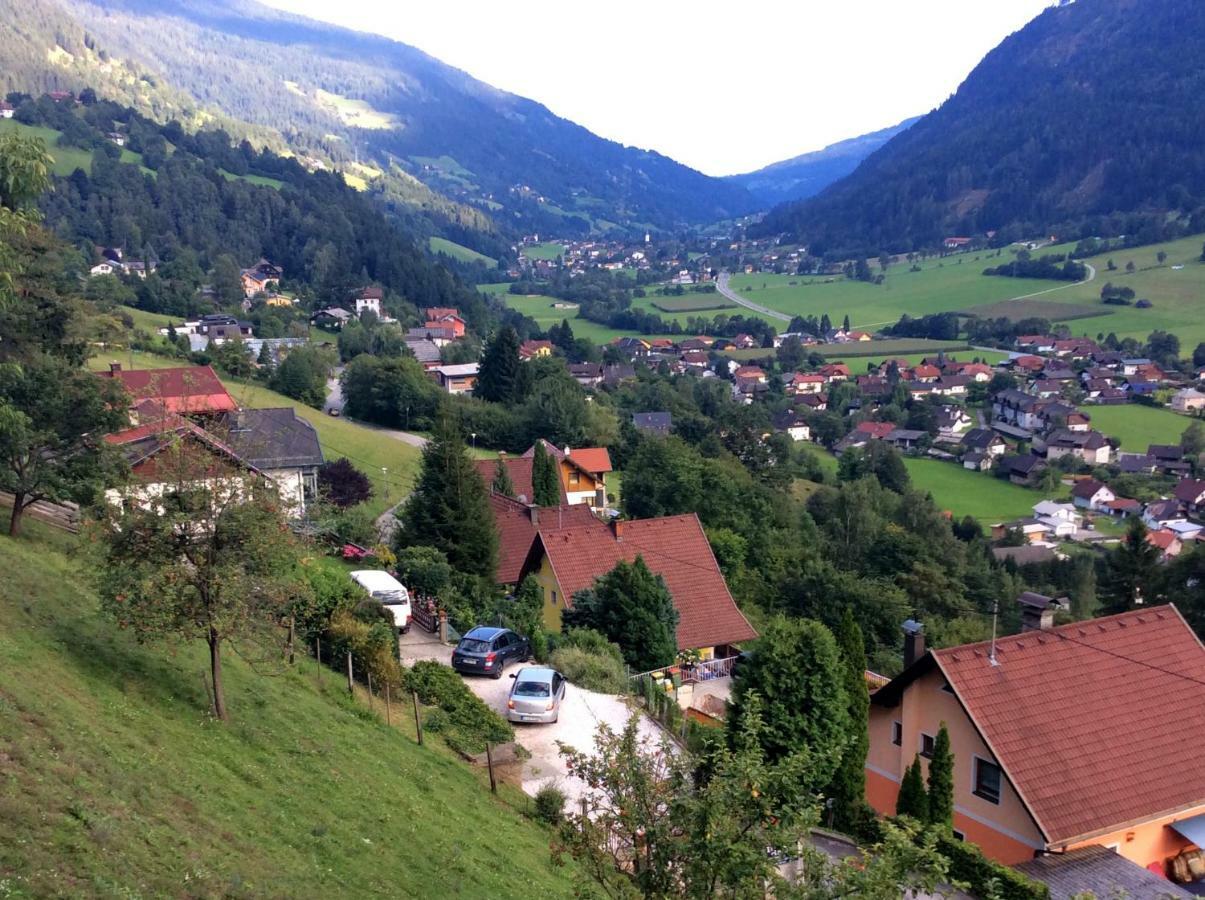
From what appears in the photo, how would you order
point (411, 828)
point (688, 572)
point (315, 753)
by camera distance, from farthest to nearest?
1. point (688, 572)
2. point (315, 753)
3. point (411, 828)

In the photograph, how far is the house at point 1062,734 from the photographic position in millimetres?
14938

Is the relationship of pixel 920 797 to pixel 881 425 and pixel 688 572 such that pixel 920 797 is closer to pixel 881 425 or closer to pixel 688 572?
pixel 688 572

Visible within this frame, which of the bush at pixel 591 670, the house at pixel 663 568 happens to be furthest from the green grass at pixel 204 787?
the house at pixel 663 568

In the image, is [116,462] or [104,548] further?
[116,462]

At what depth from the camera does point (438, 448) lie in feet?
95.0

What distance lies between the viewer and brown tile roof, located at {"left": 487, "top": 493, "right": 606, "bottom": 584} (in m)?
30.3

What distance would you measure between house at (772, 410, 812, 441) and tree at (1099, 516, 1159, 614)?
57.3m

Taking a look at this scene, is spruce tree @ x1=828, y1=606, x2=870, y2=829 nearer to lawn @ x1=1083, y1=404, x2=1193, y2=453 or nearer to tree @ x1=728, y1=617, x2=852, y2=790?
tree @ x1=728, y1=617, x2=852, y2=790

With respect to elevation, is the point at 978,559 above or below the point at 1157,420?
above

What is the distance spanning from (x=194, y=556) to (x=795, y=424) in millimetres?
93361

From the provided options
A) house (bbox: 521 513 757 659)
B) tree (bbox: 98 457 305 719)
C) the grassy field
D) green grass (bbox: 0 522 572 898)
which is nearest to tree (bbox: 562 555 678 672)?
house (bbox: 521 513 757 659)

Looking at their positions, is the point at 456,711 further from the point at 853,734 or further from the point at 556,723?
the point at 853,734

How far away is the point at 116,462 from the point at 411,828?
380 inches

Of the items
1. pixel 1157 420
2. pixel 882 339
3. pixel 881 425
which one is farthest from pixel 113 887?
pixel 882 339
